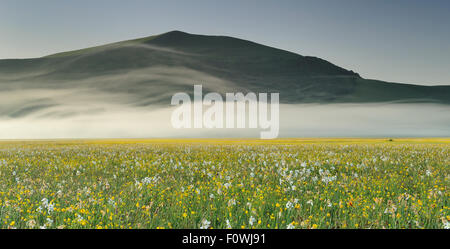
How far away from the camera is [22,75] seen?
17000 cm

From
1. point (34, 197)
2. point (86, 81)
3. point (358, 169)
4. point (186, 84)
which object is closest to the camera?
point (34, 197)

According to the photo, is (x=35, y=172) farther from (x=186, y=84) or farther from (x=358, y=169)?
(x=186, y=84)

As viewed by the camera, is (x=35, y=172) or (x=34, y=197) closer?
(x=34, y=197)

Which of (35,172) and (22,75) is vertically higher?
(22,75)

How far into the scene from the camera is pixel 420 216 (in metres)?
5.02

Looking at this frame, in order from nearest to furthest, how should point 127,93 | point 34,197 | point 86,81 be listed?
point 34,197 → point 127,93 → point 86,81
